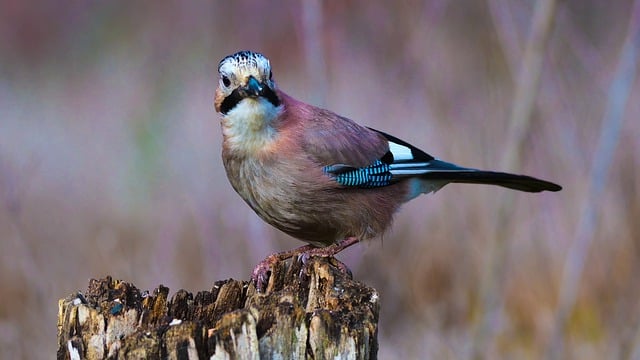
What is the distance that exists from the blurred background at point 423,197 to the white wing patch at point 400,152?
0.55 meters

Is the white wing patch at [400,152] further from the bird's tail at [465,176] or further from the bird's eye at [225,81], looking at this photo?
the bird's eye at [225,81]

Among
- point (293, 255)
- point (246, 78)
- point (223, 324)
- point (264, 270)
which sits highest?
point (246, 78)

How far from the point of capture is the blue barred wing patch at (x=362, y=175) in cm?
507

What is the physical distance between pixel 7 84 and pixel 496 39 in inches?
234

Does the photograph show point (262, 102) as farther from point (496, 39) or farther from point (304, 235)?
point (496, 39)

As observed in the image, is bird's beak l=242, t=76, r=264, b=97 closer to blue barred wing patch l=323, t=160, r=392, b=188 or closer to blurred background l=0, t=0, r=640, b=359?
blue barred wing patch l=323, t=160, r=392, b=188

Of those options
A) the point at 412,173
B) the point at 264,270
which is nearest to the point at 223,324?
the point at 264,270

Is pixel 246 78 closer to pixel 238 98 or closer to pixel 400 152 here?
pixel 238 98

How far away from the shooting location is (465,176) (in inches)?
220

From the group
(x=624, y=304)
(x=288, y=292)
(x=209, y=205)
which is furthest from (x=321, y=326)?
(x=209, y=205)

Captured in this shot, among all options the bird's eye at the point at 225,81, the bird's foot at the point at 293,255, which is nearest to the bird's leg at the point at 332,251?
the bird's foot at the point at 293,255

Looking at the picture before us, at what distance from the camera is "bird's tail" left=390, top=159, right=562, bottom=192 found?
5.39m

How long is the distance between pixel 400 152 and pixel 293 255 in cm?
94

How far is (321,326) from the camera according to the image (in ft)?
10.2
